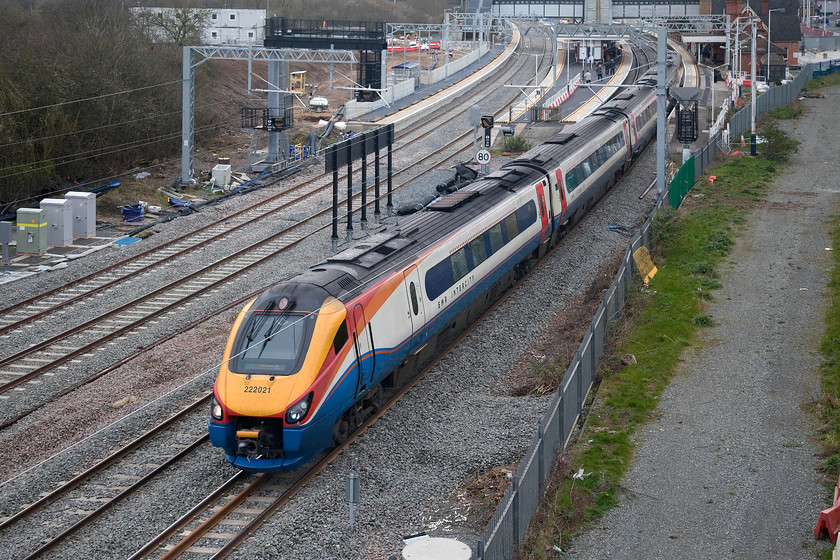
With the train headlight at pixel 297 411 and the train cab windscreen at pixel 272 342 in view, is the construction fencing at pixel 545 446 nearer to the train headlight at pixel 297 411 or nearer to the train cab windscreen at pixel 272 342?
the train headlight at pixel 297 411

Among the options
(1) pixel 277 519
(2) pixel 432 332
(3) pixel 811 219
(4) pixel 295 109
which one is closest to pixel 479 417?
(2) pixel 432 332

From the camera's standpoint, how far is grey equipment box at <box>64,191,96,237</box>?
29672 millimetres

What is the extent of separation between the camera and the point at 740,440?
48.8 ft

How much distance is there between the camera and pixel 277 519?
1305 cm

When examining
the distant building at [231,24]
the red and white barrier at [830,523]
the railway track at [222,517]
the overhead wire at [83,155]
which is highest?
the distant building at [231,24]

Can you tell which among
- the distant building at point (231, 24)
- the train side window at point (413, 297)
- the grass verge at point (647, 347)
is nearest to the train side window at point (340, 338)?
the train side window at point (413, 297)

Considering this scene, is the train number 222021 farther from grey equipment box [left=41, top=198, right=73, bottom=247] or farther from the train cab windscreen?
grey equipment box [left=41, top=198, right=73, bottom=247]

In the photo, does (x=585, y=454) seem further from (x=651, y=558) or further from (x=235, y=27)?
(x=235, y=27)

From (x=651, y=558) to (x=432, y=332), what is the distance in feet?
24.2

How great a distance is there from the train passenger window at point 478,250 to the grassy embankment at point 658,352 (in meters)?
3.20

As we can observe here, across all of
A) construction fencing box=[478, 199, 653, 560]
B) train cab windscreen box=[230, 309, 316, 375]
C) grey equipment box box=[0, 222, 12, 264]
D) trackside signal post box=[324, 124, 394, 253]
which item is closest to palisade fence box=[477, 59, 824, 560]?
construction fencing box=[478, 199, 653, 560]

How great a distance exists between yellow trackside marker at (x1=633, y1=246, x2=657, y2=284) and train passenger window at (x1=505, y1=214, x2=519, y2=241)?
2842 mm

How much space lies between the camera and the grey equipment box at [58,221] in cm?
2858

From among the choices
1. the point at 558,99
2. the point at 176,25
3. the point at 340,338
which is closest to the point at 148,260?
the point at 340,338
